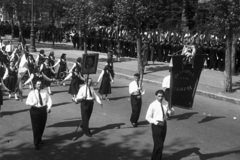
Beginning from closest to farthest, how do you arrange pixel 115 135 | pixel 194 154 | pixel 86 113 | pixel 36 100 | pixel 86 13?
1. pixel 194 154
2. pixel 36 100
3. pixel 86 113
4. pixel 115 135
5. pixel 86 13

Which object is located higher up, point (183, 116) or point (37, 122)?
point (37, 122)

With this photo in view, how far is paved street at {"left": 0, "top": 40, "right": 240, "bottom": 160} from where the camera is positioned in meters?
9.54

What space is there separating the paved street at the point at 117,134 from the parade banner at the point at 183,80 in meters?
0.99

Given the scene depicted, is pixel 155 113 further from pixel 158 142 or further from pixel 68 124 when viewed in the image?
pixel 68 124

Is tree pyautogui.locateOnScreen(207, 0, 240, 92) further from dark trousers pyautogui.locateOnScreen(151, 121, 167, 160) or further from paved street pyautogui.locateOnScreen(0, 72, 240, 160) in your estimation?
dark trousers pyautogui.locateOnScreen(151, 121, 167, 160)

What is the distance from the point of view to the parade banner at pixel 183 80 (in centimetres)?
1035

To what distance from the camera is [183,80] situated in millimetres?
10805

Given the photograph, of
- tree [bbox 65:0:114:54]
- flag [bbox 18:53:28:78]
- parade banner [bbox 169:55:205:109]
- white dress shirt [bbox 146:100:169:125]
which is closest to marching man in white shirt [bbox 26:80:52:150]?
white dress shirt [bbox 146:100:169:125]

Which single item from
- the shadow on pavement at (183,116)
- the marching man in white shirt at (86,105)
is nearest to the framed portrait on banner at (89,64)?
the marching man in white shirt at (86,105)

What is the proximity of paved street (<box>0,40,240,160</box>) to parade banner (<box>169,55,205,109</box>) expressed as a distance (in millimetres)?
986

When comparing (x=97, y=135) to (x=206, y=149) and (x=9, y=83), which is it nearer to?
(x=206, y=149)

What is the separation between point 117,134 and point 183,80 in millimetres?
2333

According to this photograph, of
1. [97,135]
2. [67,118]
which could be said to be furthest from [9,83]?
[97,135]

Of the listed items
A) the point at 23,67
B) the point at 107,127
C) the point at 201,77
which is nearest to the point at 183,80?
the point at 107,127
